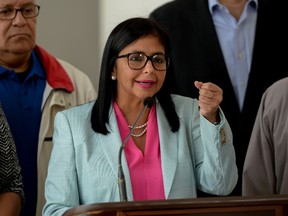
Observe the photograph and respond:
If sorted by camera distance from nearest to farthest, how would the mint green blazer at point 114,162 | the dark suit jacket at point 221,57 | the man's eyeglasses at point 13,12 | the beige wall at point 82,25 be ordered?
the mint green blazer at point 114,162 → the man's eyeglasses at point 13,12 → the dark suit jacket at point 221,57 → the beige wall at point 82,25

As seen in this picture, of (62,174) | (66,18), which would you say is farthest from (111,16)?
(62,174)

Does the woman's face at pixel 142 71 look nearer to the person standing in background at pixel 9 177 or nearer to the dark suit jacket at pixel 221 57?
the person standing in background at pixel 9 177

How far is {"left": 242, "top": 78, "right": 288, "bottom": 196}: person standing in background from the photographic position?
2.43 m

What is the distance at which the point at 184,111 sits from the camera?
223cm

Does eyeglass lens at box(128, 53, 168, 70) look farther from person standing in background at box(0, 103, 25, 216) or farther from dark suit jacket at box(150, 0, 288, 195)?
dark suit jacket at box(150, 0, 288, 195)

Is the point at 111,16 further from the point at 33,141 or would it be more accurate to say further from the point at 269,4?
the point at 33,141

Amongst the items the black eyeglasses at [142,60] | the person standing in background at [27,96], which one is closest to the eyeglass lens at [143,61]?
the black eyeglasses at [142,60]

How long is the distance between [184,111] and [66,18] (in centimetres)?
Result: 142

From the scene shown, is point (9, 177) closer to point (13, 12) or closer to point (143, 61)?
point (143, 61)

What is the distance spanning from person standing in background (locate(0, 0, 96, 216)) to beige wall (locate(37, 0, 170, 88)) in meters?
0.75

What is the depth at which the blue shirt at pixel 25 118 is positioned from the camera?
101 inches

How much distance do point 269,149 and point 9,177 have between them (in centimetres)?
89

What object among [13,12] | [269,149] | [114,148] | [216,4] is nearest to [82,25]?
[216,4]

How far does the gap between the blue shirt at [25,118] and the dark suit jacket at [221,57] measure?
0.56 m
